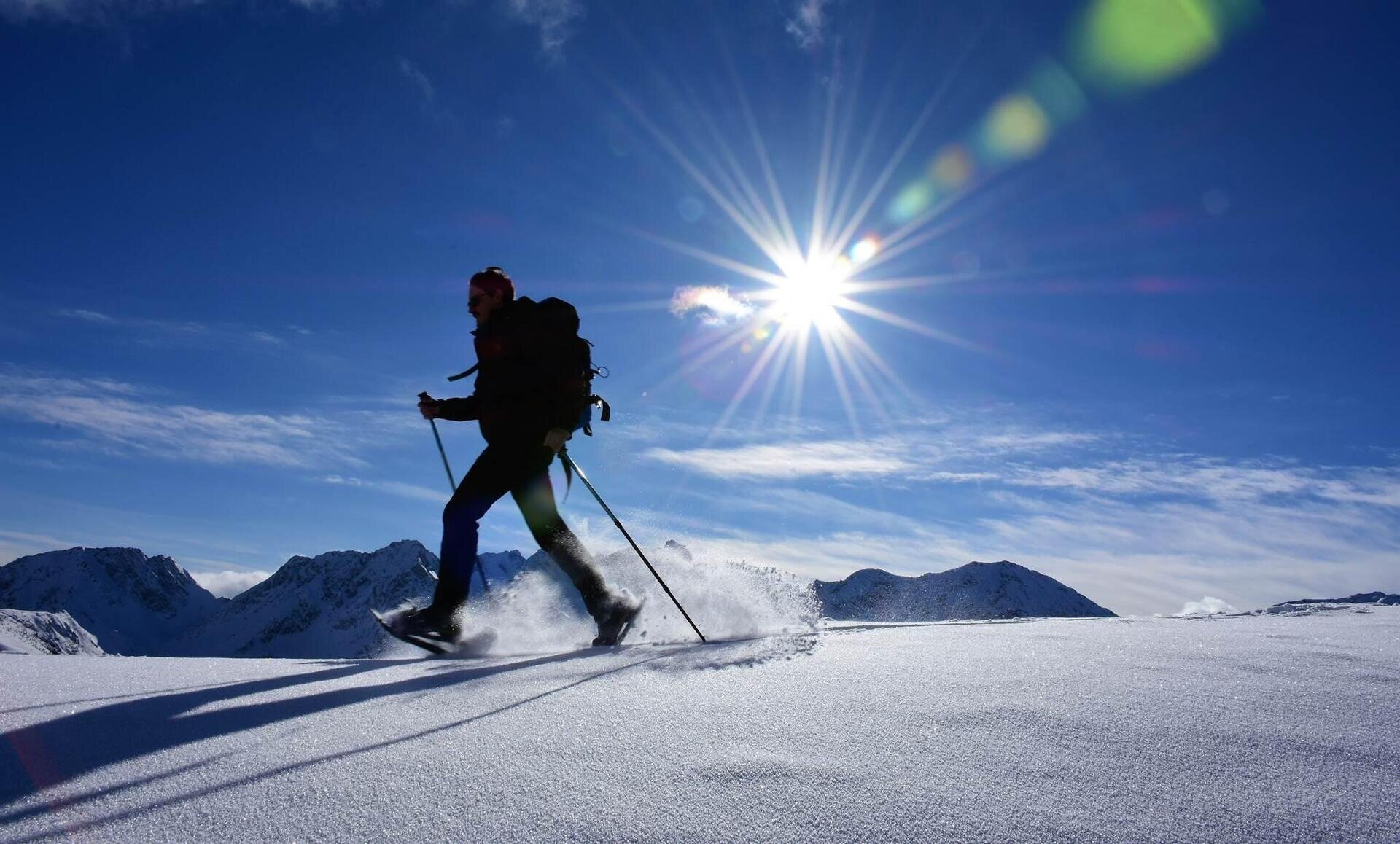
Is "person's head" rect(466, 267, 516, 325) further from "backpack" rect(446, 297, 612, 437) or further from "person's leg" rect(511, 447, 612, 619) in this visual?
"person's leg" rect(511, 447, 612, 619)

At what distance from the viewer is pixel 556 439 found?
5105 mm

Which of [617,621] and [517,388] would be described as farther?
[517,388]

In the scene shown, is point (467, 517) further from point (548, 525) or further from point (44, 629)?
point (44, 629)

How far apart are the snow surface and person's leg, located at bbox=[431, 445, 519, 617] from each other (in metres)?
1.88

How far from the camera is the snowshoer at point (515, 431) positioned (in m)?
4.89

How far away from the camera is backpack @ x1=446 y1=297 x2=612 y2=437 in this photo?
509 cm

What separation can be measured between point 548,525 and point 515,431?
0.71 m

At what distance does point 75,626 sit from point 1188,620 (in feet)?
703

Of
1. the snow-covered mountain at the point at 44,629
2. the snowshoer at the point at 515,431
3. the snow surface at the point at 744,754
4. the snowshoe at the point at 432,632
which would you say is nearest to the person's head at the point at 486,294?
the snowshoer at the point at 515,431

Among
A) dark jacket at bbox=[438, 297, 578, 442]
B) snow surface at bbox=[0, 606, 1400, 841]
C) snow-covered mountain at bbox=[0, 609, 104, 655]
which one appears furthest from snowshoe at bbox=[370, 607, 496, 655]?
snow-covered mountain at bbox=[0, 609, 104, 655]

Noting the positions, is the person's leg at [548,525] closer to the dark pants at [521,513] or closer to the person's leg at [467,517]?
the dark pants at [521,513]

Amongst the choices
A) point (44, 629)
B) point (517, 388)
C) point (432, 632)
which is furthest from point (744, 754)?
point (44, 629)

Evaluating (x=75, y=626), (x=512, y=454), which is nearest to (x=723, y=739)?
(x=512, y=454)

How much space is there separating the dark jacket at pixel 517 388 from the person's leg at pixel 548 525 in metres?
0.24
